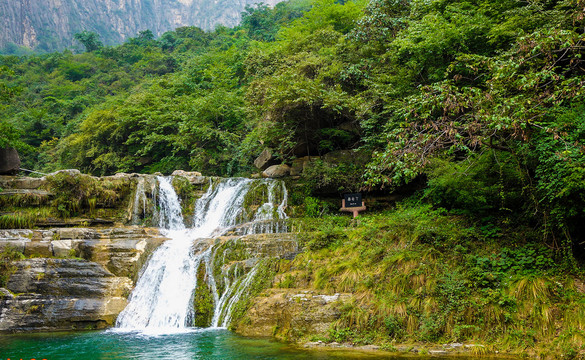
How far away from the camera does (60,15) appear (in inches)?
2606

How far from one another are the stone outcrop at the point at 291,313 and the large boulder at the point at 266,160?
10046 millimetres

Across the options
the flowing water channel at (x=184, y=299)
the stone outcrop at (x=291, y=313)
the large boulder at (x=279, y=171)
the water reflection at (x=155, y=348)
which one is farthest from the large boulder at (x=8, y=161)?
the stone outcrop at (x=291, y=313)

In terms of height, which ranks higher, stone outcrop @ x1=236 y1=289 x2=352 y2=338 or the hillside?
the hillside

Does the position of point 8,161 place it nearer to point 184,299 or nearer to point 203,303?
point 184,299

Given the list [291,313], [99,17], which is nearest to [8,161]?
[291,313]

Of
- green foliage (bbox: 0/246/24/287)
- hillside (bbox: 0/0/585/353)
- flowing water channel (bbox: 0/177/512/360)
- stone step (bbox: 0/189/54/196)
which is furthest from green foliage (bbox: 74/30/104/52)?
green foliage (bbox: 0/246/24/287)

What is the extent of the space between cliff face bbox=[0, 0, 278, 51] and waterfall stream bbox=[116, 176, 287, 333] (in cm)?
6277

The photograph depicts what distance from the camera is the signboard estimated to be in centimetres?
1283

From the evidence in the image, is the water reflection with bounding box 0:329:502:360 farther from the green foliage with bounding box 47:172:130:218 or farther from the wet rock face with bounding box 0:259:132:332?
the green foliage with bounding box 47:172:130:218

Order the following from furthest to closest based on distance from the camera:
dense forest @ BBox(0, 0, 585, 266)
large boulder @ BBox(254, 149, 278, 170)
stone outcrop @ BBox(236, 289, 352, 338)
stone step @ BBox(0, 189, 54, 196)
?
large boulder @ BBox(254, 149, 278, 170) < stone step @ BBox(0, 189, 54, 196) < stone outcrop @ BBox(236, 289, 352, 338) < dense forest @ BBox(0, 0, 585, 266)

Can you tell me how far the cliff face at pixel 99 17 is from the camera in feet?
204

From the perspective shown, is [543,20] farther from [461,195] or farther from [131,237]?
[131,237]

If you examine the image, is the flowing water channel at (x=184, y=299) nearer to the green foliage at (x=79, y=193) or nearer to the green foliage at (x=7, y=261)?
the green foliage at (x=79, y=193)

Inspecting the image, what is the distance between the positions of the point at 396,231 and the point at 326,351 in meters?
3.49
